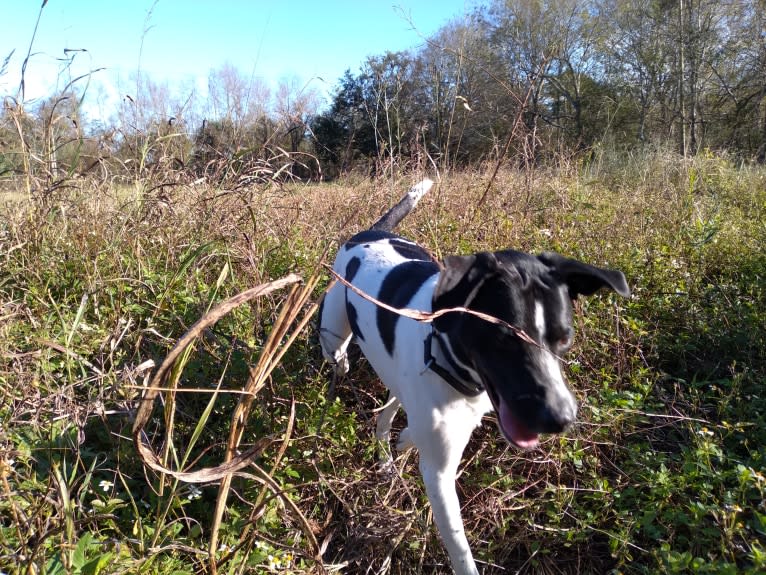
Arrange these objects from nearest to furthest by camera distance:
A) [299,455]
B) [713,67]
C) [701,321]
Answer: [299,455], [701,321], [713,67]

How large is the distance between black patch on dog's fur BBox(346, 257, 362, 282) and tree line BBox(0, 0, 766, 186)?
0.87m

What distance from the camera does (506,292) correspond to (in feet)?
5.15

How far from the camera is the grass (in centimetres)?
172

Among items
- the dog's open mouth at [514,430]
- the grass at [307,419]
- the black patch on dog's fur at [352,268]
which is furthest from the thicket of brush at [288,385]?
the dog's open mouth at [514,430]

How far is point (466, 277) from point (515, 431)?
49 centimetres

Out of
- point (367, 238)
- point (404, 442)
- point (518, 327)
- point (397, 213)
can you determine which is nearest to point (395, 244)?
point (367, 238)

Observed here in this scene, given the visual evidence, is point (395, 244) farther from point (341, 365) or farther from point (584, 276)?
point (584, 276)

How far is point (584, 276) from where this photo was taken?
1757 mm

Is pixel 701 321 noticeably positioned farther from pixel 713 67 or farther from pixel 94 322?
pixel 713 67

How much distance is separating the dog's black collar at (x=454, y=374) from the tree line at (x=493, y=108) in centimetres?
185

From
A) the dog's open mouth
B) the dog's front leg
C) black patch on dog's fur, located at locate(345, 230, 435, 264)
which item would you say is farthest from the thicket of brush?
the dog's open mouth

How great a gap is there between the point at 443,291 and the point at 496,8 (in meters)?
19.3

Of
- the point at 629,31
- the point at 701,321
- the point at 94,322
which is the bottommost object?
the point at 701,321

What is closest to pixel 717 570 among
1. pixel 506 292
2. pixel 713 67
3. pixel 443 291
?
pixel 506 292
